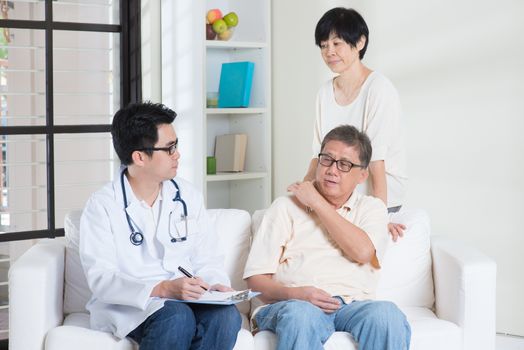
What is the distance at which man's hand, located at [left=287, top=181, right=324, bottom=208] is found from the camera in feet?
8.50

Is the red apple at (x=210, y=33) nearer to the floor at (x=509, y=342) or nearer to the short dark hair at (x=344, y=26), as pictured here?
the short dark hair at (x=344, y=26)

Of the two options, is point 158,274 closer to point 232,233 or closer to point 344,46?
point 232,233

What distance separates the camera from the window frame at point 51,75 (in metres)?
3.79

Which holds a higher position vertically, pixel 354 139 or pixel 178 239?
pixel 354 139

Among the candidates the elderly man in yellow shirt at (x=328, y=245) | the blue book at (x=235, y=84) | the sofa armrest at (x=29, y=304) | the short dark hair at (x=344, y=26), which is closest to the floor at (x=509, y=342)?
the elderly man in yellow shirt at (x=328, y=245)

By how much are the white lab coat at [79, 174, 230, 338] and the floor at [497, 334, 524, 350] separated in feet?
4.79

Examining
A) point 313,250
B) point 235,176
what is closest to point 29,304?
point 313,250

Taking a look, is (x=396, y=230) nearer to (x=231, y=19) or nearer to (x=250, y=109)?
(x=250, y=109)

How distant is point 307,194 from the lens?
2.60 meters

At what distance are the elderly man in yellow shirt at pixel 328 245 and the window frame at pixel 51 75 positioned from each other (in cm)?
158

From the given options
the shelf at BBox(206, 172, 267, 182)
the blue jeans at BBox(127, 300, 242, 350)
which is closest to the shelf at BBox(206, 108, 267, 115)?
the shelf at BBox(206, 172, 267, 182)

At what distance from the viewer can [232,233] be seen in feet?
9.45

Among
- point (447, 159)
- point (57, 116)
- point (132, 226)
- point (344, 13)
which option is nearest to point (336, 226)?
point (132, 226)

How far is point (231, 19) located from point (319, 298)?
6.79 ft
